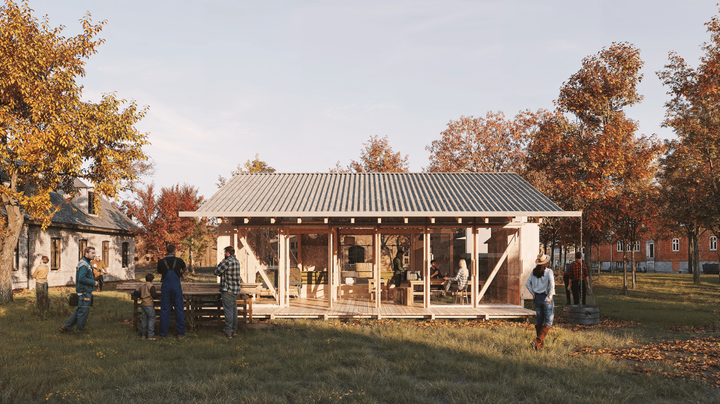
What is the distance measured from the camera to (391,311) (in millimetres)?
12211

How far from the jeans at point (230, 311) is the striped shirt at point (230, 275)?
0.12m

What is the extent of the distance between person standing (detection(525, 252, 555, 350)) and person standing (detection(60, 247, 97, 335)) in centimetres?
851

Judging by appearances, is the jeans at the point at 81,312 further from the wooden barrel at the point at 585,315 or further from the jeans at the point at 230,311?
the wooden barrel at the point at 585,315

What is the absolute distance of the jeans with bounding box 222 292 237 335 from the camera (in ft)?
30.5

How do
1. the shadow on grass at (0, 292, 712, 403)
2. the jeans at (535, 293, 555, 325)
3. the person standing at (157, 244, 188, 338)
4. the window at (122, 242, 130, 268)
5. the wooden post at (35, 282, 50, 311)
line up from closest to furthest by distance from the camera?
1. the shadow on grass at (0, 292, 712, 403)
2. the jeans at (535, 293, 555, 325)
3. the person standing at (157, 244, 188, 338)
4. the wooden post at (35, 282, 50, 311)
5. the window at (122, 242, 130, 268)

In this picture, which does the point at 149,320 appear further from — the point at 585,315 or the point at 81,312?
the point at 585,315

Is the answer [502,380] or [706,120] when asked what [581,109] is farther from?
[502,380]

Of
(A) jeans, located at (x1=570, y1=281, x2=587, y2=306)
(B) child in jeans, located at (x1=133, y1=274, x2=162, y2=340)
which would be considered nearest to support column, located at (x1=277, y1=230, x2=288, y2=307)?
(B) child in jeans, located at (x1=133, y1=274, x2=162, y2=340)

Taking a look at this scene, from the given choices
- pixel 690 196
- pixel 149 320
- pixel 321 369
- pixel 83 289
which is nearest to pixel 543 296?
pixel 321 369

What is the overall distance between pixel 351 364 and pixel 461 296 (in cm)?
662

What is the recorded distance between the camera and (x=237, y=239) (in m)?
12.8

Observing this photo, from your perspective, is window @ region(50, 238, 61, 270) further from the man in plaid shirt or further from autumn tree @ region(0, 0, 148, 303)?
the man in plaid shirt

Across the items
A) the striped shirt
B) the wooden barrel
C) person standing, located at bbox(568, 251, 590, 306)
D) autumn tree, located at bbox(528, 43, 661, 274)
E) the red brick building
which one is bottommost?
the red brick building

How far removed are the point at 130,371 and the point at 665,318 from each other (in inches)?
509
